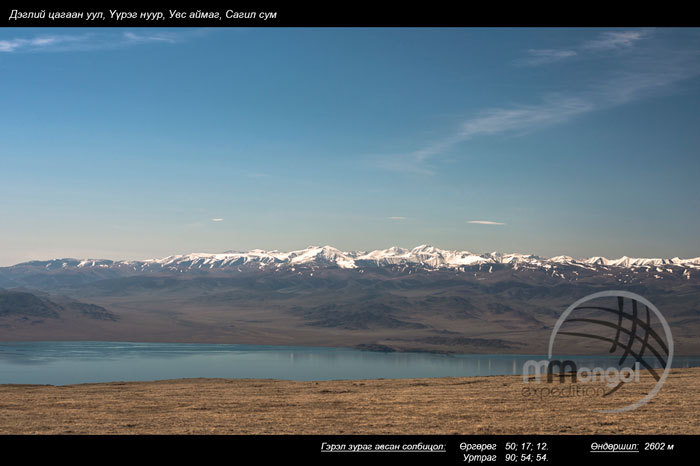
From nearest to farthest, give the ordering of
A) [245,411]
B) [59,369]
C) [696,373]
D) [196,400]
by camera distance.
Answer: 1. [245,411]
2. [196,400]
3. [696,373]
4. [59,369]

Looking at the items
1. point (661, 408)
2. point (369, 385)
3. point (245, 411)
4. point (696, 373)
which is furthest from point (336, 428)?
point (696, 373)
